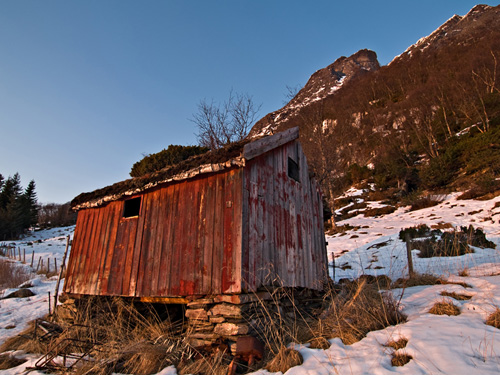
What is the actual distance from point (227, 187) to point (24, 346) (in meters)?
5.61

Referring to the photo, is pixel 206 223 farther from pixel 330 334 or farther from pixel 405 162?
pixel 405 162

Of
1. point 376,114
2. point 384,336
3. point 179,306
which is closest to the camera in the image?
point 384,336

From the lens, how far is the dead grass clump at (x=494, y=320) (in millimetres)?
3641

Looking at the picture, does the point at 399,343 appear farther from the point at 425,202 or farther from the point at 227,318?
the point at 425,202

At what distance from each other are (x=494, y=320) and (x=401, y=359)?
158 centimetres

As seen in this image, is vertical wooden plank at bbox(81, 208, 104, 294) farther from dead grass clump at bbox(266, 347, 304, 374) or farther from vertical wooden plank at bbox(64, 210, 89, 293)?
dead grass clump at bbox(266, 347, 304, 374)

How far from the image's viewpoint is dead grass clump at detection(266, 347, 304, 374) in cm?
361

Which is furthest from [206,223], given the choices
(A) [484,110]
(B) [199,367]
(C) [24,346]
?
(A) [484,110]

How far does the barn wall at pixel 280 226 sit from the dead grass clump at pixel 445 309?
95.3 inches

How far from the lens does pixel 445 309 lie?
172 inches

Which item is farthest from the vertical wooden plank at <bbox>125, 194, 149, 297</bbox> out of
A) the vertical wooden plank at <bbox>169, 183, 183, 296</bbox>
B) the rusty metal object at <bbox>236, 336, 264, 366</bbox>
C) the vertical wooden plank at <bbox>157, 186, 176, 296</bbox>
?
the rusty metal object at <bbox>236, 336, 264, 366</bbox>

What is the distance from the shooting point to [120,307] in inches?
262

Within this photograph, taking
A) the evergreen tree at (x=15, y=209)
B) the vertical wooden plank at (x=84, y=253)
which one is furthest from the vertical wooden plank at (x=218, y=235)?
the evergreen tree at (x=15, y=209)

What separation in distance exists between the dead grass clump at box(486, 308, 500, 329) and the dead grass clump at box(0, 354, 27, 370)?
7.51m
